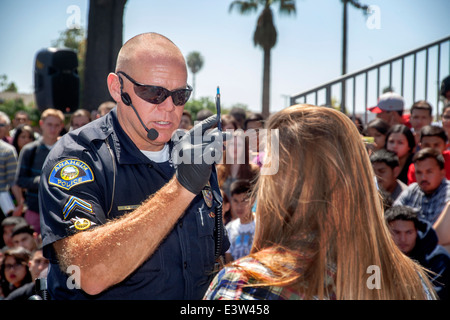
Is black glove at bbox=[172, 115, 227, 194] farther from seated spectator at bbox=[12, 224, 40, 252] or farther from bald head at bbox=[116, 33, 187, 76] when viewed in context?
seated spectator at bbox=[12, 224, 40, 252]

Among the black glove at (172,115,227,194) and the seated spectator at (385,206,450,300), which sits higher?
the black glove at (172,115,227,194)

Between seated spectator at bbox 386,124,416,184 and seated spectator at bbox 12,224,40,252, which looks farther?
seated spectator at bbox 12,224,40,252

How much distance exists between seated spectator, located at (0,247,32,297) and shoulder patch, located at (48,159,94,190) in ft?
11.9

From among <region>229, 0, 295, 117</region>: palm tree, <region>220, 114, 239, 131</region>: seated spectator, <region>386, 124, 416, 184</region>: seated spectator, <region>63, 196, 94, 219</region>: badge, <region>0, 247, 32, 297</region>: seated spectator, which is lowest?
<region>0, 247, 32, 297</region>: seated spectator

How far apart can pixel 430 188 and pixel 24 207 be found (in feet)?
17.4

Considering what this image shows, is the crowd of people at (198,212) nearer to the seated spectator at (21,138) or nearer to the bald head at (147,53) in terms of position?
the bald head at (147,53)

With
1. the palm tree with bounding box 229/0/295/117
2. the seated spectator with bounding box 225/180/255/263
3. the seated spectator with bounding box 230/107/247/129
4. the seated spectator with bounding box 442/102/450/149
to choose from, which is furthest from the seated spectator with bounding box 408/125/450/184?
the palm tree with bounding box 229/0/295/117

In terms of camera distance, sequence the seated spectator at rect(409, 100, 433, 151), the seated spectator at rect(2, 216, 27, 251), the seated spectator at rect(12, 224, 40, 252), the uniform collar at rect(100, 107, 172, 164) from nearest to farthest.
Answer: the uniform collar at rect(100, 107, 172, 164)
the seated spectator at rect(12, 224, 40, 252)
the seated spectator at rect(2, 216, 27, 251)
the seated spectator at rect(409, 100, 433, 151)

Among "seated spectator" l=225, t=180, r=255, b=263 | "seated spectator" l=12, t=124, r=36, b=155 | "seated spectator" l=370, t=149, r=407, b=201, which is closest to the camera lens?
"seated spectator" l=225, t=180, r=255, b=263

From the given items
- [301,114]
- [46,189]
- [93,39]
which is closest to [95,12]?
[93,39]

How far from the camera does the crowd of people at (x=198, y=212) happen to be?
58.2 inches

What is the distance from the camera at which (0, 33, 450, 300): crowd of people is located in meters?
1.48

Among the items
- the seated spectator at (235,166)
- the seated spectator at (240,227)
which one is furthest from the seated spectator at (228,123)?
A: the seated spectator at (240,227)
